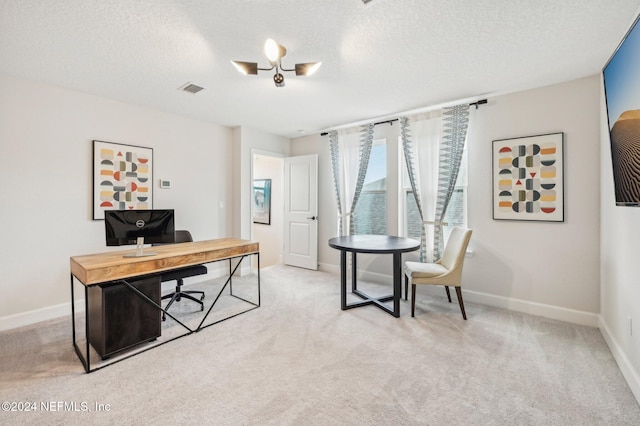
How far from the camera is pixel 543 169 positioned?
305cm

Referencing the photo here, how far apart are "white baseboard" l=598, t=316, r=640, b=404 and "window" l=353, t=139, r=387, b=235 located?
2.53 meters

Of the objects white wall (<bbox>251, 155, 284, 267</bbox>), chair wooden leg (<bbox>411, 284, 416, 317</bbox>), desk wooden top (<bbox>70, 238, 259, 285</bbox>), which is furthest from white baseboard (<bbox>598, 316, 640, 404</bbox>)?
white wall (<bbox>251, 155, 284, 267</bbox>)

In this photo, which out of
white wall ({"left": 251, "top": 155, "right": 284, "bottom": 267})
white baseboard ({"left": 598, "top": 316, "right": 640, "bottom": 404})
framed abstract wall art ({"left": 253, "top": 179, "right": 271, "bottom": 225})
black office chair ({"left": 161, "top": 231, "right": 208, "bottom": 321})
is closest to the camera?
white baseboard ({"left": 598, "top": 316, "right": 640, "bottom": 404})

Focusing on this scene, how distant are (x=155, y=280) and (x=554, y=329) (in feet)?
12.6

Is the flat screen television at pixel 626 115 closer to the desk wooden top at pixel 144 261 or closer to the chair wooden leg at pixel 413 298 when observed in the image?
the chair wooden leg at pixel 413 298

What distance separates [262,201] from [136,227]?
12.8 feet

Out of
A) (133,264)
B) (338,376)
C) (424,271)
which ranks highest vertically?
(133,264)

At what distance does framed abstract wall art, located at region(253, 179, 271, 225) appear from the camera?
629 cm

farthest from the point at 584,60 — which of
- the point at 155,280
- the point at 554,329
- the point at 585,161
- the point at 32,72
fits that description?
the point at 32,72

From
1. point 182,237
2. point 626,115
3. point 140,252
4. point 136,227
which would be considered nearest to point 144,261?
point 140,252

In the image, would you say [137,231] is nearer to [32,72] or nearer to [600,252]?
[32,72]

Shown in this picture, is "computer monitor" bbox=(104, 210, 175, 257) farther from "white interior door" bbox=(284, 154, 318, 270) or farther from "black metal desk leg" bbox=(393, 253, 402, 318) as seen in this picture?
"white interior door" bbox=(284, 154, 318, 270)

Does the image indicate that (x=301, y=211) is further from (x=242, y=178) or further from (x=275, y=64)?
(x=275, y=64)

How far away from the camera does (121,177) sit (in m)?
3.59
